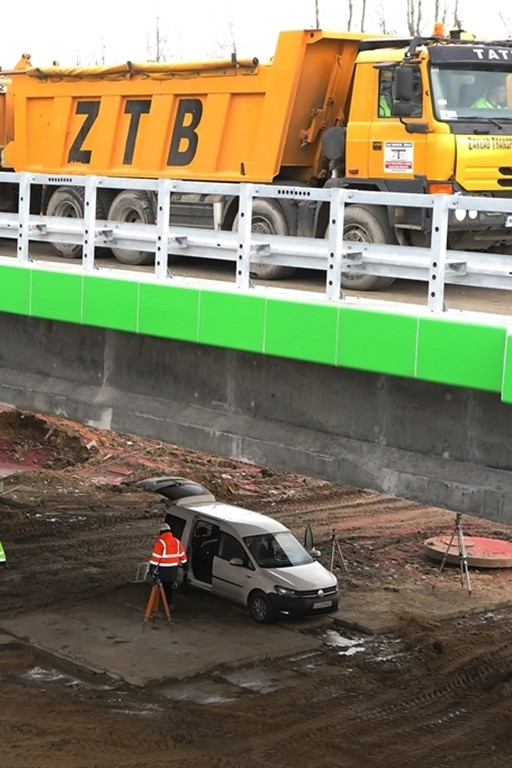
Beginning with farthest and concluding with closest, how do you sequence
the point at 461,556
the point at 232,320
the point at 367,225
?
the point at 461,556 → the point at 367,225 → the point at 232,320

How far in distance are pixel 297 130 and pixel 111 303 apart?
4698 mm

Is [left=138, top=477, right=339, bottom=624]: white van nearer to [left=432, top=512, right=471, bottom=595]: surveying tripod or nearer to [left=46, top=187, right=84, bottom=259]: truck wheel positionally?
[left=432, top=512, right=471, bottom=595]: surveying tripod

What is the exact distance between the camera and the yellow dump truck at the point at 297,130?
14367 mm

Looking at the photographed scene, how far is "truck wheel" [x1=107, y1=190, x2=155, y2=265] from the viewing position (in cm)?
1588

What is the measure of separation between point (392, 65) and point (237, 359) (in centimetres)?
498

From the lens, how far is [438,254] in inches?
409

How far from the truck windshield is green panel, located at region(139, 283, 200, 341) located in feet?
13.8

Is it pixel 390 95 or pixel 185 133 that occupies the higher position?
pixel 390 95

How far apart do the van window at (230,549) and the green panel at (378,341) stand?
916 cm

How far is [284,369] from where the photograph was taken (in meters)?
11.6

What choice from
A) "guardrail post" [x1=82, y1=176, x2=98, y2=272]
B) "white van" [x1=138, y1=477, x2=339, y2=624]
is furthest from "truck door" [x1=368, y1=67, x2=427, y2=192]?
"white van" [x1=138, y1=477, x2=339, y2=624]

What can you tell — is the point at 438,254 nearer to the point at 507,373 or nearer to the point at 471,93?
the point at 507,373

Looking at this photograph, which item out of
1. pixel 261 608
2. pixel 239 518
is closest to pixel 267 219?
pixel 261 608

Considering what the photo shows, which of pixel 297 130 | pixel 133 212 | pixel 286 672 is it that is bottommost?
pixel 286 672
